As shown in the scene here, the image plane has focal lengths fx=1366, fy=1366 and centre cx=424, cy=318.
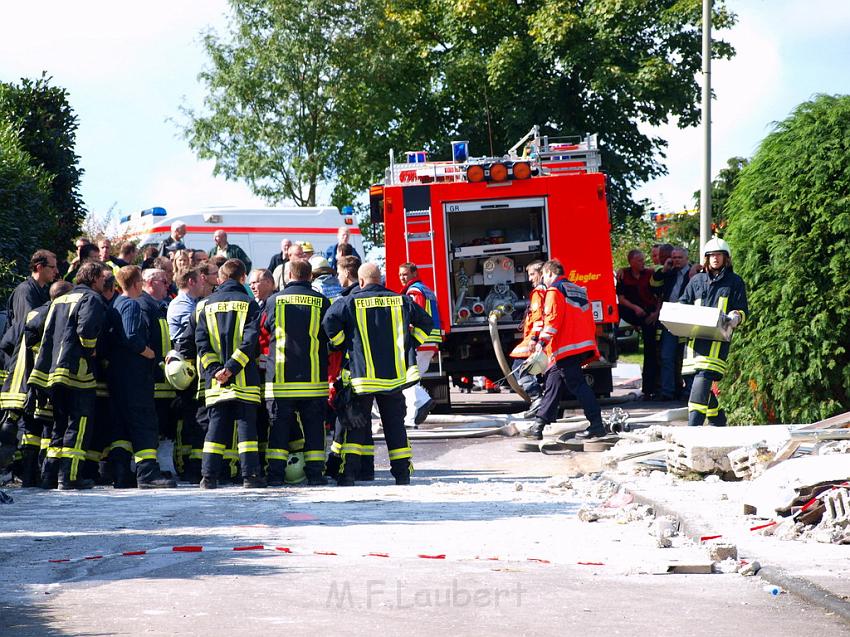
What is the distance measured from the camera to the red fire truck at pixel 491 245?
15.6 m

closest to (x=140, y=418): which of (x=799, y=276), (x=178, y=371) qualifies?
(x=178, y=371)

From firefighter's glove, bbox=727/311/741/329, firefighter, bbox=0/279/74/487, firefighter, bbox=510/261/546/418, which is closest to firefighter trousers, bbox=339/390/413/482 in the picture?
firefighter, bbox=0/279/74/487

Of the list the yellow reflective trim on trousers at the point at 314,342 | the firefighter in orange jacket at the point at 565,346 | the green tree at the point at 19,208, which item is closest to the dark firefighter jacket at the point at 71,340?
the yellow reflective trim on trousers at the point at 314,342

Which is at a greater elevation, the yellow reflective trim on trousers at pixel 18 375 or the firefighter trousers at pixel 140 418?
the yellow reflective trim on trousers at pixel 18 375

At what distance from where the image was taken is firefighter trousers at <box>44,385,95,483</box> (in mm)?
10109

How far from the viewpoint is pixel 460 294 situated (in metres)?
16.0

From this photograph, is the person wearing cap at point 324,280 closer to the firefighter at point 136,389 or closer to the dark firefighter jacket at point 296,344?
the dark firefighter jacket at point 296,344

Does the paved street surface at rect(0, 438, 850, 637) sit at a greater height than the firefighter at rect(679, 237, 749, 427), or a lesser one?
lesser

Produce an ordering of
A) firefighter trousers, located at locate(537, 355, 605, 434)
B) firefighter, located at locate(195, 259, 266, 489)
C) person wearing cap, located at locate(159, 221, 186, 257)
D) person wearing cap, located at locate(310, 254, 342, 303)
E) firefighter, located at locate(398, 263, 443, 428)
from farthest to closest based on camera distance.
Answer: person wearing cap, located at locate(159, 221, 186, 257)
firefighter, located at locate(398, 263, 443, 428)
person wearing cap, located at locate(310, 254, 342, 303)
firefighter trousers, located at locate(537, 355, 605, 434)
firefighter, located at locate(195, 259, 266, 489)

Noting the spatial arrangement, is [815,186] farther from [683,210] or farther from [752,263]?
[683,210]

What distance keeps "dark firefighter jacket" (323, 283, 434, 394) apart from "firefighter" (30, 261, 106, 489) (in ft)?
5.75

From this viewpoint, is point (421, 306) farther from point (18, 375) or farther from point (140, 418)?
point (18, 375)

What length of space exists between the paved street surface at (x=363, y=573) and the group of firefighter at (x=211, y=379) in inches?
31.5

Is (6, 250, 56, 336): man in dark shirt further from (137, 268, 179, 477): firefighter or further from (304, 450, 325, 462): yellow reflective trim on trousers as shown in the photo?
(304, 450, 325, 462): yellow reflective trim on trousers
